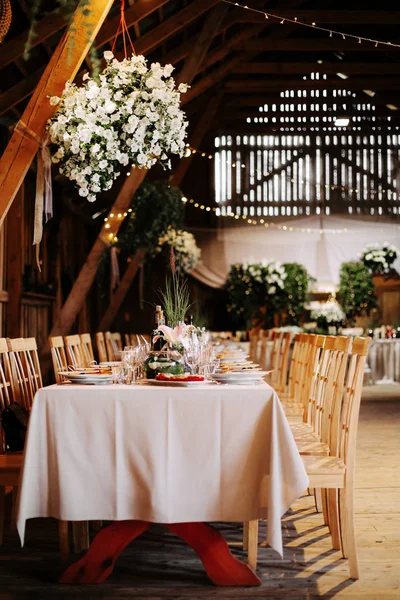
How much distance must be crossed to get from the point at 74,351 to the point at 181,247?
18.7 feet

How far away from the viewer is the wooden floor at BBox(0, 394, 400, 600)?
312 cm

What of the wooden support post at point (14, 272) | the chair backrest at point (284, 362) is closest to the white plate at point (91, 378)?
the chair backrest at point (284, 362)

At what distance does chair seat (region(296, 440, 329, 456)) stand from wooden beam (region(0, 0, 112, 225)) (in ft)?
8.55

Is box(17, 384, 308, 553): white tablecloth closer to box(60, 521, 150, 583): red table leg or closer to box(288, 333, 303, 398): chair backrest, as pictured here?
box(60, 521, 150, 583): red table leg

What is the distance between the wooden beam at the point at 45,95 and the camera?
4.95 meters

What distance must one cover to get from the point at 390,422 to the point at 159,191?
4185 millimetres

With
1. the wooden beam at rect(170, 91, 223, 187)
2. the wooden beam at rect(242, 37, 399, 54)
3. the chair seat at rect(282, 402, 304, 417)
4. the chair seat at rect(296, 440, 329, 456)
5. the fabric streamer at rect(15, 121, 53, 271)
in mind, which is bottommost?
the chair seat at rect(296, 440, 329, 456)

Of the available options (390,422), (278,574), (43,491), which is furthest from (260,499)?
(390,422)

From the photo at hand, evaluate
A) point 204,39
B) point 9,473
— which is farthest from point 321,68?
point 9,473

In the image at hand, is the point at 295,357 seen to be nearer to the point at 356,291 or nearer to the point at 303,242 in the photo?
the point at 356,291

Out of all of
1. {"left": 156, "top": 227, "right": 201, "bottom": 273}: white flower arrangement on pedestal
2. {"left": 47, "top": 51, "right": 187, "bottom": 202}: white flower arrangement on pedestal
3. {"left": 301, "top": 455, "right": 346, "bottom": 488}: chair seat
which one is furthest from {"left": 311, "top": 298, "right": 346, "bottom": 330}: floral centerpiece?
{"left": 301, "top": 455, "right": 346, "bottom": 488}: chair seat

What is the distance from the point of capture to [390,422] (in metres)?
7.99

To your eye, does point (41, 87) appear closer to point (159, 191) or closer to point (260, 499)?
point (260, 499)

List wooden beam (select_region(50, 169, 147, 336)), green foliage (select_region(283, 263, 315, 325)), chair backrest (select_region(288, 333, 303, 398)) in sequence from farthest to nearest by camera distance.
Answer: green foliage (select_region(283, 263, 315, 325)) < wooden beam (select_region(50, 169, 147, 336)) < chair backrest (select_region(288, 333, 303, 398))
